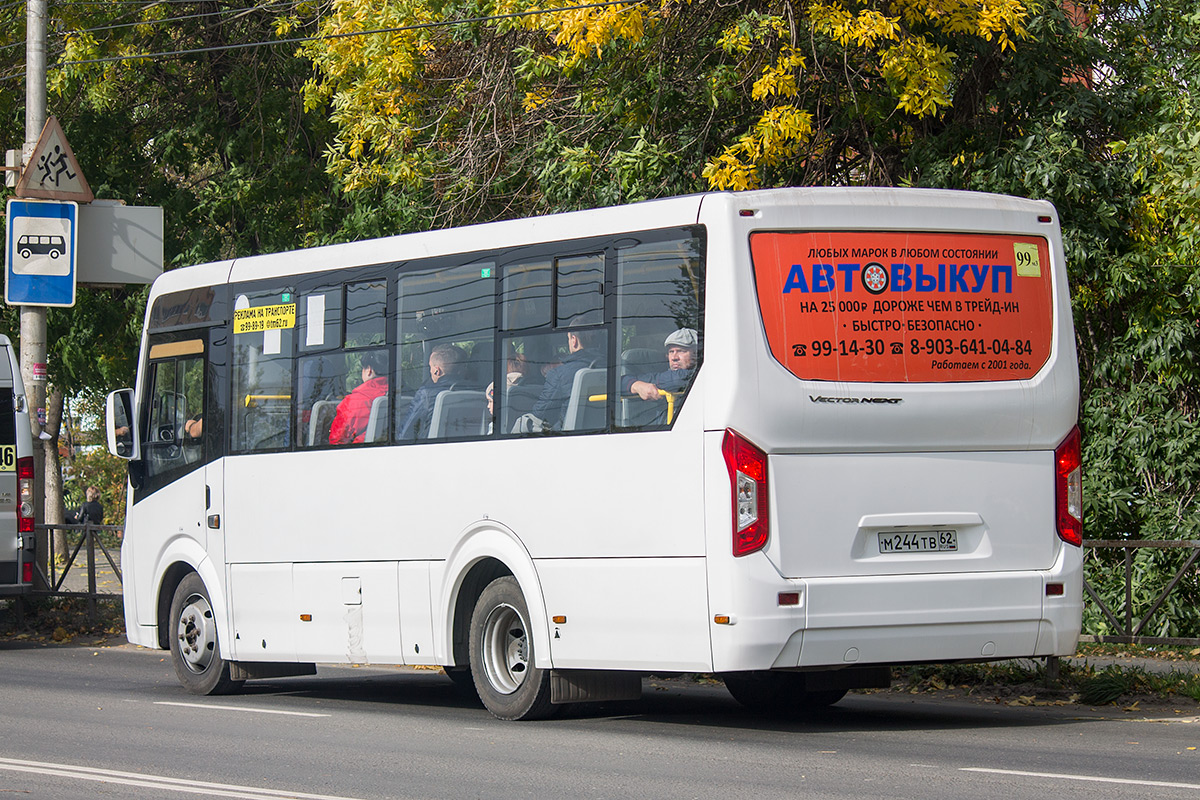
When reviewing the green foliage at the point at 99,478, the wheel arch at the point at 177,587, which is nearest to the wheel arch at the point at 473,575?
the wheel arch at the point at 177,587

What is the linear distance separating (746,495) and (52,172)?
12.5m

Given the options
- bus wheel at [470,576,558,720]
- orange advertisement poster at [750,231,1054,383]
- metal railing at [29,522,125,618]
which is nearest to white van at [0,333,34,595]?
metal railing at [29,522,125,618]

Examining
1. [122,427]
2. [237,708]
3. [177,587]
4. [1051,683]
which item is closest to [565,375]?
[237,708]

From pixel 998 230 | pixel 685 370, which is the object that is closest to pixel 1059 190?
pixel 998 230

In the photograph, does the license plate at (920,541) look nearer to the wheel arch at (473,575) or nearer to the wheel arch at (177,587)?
the wheel arch at (473,575)

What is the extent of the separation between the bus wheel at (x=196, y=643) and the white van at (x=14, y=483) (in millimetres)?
4176

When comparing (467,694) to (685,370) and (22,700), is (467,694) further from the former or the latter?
(685,370)

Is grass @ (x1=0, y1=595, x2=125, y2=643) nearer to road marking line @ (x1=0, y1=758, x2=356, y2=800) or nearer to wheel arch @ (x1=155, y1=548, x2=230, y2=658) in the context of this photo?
wheel arch @ (x1=155, y1=548, x2=230, y2=658)

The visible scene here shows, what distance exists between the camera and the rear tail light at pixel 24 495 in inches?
684

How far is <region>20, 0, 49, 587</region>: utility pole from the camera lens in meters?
19.5

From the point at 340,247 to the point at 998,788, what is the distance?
6167mm

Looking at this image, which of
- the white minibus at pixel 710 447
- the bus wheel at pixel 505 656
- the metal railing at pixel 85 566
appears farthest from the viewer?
the metal railing at pixel 85 566

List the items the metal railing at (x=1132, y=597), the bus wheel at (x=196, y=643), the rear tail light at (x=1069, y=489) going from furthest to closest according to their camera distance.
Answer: the metal railing at (x=1132, y=597) < the bus wheel at (x=196, y=643) < the rear tail light at (x=1069, y=489)

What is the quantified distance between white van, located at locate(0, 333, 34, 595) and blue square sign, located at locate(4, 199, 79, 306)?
6.07 feet
